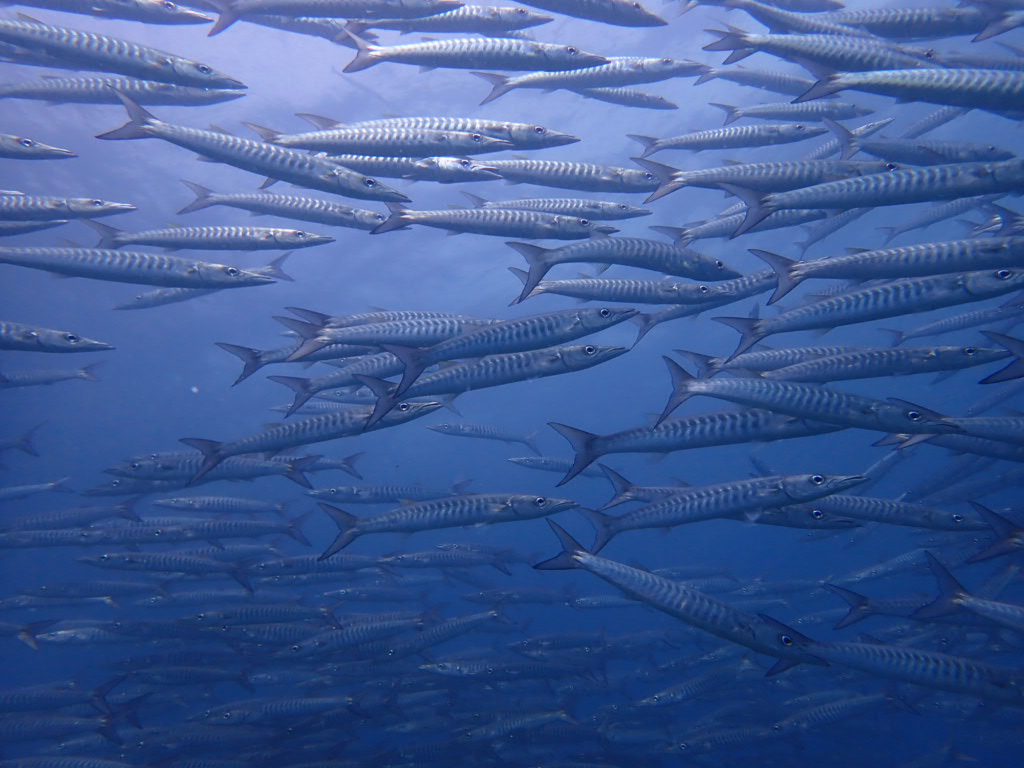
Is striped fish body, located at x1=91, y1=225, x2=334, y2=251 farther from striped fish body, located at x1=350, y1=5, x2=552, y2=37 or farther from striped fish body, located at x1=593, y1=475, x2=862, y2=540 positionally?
striped fish body, located at x1=593, y1=475, x2=862, y2=540

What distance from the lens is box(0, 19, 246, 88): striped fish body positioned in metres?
5.41

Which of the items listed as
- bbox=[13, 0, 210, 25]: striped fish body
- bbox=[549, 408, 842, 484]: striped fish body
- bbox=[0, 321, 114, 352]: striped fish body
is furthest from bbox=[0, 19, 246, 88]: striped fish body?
bbox=[549, 408, 842, 484]: striped fish body

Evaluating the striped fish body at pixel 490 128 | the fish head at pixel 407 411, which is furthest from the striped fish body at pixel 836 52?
the fish head at pixel 407 411

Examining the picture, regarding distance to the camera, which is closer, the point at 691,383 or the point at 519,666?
the point at 691,383

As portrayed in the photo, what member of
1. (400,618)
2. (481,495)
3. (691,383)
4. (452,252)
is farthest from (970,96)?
(452,252)

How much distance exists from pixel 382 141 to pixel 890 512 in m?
6.38

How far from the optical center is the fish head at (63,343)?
20.2 feet

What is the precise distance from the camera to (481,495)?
643 centimetres

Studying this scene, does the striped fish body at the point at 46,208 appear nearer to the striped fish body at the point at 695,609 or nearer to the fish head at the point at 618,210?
the fish head at the point at 618,210

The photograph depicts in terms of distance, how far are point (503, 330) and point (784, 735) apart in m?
10.3

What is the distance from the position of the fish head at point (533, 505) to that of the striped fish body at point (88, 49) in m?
5.18

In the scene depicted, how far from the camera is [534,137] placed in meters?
6.45

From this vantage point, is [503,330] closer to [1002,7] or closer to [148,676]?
[1002,7]

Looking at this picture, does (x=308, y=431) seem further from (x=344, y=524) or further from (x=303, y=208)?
(x=303, y=208)
